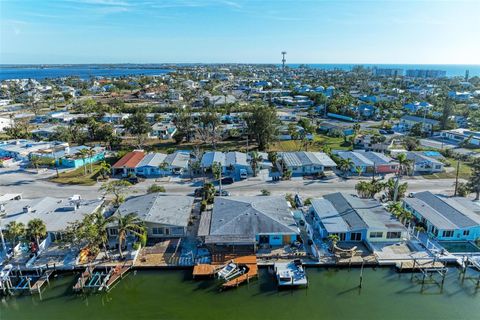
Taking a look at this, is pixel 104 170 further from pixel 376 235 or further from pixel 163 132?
pixel 376 235

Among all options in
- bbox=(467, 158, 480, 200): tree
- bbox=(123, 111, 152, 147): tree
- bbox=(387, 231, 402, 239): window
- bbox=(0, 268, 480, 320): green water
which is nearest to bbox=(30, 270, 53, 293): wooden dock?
bbox=(0, 268, 480, 320): green water

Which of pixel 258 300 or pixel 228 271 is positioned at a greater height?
pixel 228 271

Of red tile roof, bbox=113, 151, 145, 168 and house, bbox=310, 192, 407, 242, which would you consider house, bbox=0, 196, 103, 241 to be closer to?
red tile roof, bbox=113, 151, 145, 168

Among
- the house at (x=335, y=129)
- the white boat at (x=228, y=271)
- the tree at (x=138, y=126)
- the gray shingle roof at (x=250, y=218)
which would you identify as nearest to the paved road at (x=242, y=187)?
the gray shingle roof at (x=250, y=218)

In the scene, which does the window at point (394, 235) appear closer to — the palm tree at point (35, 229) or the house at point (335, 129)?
the palm tree at point (35, 229)

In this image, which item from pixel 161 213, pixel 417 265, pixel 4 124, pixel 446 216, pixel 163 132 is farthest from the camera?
pixel 4 124

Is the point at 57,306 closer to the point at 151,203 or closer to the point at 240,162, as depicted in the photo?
the point at 151,203

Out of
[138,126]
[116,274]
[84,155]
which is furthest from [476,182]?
[138,126]

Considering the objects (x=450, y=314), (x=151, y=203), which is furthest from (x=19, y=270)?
(x=450, y=314)
